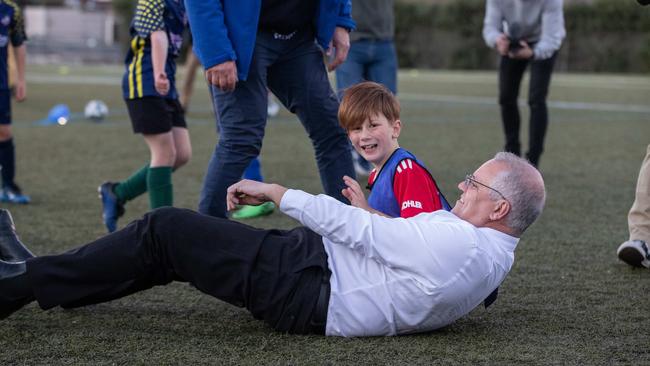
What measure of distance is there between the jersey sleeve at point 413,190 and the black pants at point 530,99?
13.1 feet

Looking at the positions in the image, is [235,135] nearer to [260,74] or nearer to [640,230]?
[260,74]

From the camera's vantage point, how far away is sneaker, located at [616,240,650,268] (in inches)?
158

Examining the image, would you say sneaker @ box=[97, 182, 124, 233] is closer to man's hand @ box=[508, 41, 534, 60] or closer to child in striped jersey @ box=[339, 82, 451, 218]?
child in striped jersey @ box=[339, 82, 451, 218]

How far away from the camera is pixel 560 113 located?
1306 cm

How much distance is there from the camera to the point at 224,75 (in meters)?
3.66

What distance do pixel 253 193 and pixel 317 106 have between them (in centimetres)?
112

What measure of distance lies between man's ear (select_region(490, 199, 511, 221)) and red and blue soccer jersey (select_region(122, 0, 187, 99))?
2292mm

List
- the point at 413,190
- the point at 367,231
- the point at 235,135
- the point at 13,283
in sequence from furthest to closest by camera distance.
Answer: the point at 235,135 → the point at 413,190 → the point at 13,283 → the point at 367,231

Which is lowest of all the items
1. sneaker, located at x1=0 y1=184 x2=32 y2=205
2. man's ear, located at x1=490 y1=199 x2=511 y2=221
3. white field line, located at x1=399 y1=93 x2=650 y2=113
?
white field line, located at x1=399 y1=93 x2=650 y2=113

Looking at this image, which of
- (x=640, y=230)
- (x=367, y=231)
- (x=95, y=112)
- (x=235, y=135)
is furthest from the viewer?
(x=95, y=112)

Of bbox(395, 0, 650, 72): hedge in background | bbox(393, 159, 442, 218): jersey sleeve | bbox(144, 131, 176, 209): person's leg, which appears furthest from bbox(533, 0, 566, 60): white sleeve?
bbox(395, 0, 650, 72): hedge in background

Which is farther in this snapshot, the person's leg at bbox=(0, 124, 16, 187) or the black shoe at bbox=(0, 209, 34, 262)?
the person's leg at bbox=(0, 124, 16, 187)

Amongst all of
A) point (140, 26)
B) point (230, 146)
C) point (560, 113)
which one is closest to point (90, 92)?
point (560, 113)

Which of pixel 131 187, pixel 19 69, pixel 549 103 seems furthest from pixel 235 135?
pixel 549 103
